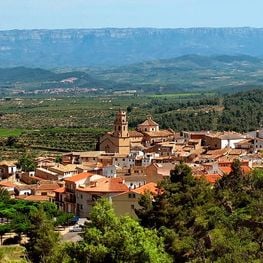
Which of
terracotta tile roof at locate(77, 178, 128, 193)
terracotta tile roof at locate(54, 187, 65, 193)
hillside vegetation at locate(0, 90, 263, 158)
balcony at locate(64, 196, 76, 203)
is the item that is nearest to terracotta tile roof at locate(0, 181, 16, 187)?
terracotta tile roof at locate(54, 187, 65, 193)

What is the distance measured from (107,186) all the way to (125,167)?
1495 centimetres

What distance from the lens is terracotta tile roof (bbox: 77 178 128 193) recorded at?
4571cm

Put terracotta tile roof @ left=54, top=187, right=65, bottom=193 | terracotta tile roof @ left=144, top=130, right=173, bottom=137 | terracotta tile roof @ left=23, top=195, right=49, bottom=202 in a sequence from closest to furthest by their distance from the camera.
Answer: terracotta tile roof @ left=54, top=187, right=65, bottom=193, terracotta tile roof @ left=23, top=195, right=49, bottom=202, terracotta tile roof @ left=144, top=130, right=173, bottom=137

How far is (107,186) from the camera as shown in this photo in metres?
46.6

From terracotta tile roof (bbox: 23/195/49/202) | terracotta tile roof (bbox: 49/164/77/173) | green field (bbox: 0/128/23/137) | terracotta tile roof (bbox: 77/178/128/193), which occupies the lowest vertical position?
green field (bbox: 0/128/23/137)

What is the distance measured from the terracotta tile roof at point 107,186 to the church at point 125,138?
77.0ft

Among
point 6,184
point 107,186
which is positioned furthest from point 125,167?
point 107,186

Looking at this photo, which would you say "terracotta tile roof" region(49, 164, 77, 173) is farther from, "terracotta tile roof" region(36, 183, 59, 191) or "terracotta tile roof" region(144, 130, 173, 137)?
"terracotta tile roof" region(144, 130, 173, 137)

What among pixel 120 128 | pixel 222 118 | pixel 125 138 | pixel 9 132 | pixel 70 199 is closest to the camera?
pixel 70 199

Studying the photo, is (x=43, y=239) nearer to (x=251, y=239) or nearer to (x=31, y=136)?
A: (x=251, y=239)

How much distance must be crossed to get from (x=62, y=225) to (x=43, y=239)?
1286cm

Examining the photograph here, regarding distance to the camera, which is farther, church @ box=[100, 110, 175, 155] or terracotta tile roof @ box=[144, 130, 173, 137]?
terracotta tile roof @ box=[144, 130, 173, 137]

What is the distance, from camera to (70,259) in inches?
847

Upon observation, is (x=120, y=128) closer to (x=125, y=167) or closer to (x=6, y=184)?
(x=125, y=167)
